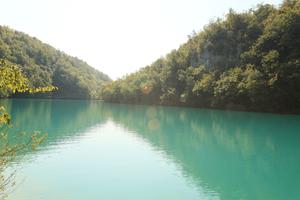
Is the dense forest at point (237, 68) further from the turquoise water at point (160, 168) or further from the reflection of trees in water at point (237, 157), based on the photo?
the turquoise water at point (160, 168)

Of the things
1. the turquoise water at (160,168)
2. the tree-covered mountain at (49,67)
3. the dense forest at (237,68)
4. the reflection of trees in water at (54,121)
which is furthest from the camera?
the tree-covered mountain at (49,67)

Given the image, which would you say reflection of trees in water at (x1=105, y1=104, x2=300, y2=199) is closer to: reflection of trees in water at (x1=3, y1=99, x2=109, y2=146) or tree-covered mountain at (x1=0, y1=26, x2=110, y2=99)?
reflection of trees in water at (x1=3, y1=99, x2=109, y2=146)

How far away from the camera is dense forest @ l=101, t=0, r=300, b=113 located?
175ft

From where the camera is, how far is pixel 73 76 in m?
153

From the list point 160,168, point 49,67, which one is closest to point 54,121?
point 160,168

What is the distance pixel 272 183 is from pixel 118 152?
9.64 metres

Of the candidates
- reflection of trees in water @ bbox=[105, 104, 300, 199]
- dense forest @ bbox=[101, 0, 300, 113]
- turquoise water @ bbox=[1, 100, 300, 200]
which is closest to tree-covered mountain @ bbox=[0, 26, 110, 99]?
dense forest @ bbox=[101, 0, 300, 113]

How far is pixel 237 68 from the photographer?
66.7 metres

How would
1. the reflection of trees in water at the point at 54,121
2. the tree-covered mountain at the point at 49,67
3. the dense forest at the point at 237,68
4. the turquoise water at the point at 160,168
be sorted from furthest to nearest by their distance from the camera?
the tree-covered mountain at the point at 49,67, the dense forest at the point at 237,68, the reflection of trees in water at the point at 54,121, the turquoise water at the point at 160,168

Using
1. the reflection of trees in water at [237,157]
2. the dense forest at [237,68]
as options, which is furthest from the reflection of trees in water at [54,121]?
the dense forest at [237,68]

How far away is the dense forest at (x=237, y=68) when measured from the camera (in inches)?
2096

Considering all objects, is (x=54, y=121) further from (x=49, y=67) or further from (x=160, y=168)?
(x=49, y=67)

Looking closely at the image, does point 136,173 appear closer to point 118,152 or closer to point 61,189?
point 61,189

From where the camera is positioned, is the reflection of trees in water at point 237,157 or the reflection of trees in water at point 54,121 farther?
the reflection of trees in water at point 54,121
